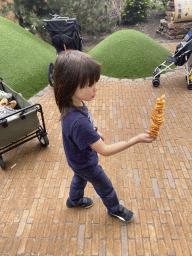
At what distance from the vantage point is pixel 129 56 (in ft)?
25.2

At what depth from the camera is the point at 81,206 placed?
3.12 metres

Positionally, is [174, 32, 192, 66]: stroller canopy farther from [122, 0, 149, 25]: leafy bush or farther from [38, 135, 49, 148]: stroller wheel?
[122, 0, 149, 25]: leafy bush

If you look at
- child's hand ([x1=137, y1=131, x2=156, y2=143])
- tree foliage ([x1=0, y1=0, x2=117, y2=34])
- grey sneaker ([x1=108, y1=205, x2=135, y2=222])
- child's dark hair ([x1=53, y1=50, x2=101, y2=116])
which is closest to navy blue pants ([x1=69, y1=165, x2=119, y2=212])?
grey sneaker ([x1=108, y1=205, x2=135, y2=222])

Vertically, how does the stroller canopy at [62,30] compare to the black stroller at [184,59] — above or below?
above

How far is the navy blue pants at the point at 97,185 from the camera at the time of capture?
86.8 inches

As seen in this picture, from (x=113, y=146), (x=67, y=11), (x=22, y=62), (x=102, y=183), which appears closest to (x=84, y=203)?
(x=102, y=183)

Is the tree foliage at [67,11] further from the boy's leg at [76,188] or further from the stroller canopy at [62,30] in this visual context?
the boy's leg at [76,188]

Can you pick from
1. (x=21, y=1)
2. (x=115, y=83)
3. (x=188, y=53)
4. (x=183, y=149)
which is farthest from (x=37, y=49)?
(x=183, y=149)

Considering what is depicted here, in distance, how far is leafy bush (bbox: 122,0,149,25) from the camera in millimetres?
12547

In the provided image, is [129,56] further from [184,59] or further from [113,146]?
[113,146]

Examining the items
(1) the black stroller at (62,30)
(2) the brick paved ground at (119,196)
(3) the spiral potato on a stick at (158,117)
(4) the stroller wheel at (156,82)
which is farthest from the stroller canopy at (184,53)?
(3) the spiral potato on a stick at (158,117)

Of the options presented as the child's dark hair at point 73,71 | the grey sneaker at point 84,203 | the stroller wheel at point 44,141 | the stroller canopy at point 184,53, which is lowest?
the grey sneaker at point 84,203

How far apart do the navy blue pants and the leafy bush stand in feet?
42.7

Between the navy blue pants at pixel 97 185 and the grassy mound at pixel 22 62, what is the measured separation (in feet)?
13.9
